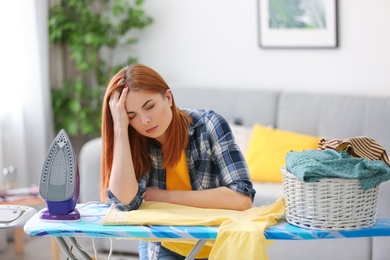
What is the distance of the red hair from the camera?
96.1 inches

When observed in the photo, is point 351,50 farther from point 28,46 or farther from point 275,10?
point 28,46

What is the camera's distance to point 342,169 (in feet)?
Result: 7.21

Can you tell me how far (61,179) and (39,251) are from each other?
210 centimetres

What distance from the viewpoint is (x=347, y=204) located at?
7.18ft

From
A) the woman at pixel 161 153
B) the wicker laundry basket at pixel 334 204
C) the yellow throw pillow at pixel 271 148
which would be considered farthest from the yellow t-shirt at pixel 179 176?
the yellow throw pillow at pixel 271 148

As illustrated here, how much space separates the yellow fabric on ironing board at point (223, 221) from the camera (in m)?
2.18

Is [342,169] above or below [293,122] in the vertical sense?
above

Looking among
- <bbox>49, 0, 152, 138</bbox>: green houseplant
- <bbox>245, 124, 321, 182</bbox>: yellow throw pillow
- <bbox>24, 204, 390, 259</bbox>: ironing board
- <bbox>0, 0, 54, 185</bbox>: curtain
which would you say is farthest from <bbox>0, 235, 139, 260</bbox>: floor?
<bbox>24, 204, 390, 259</bbox>: ironing board

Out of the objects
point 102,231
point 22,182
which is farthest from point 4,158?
point 102,231

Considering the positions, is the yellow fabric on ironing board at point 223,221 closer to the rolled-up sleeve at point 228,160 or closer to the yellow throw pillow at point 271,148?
the rolled-up sleeve at point 228,160

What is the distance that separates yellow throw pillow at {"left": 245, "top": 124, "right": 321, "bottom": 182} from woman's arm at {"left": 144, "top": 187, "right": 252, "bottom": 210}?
156cm

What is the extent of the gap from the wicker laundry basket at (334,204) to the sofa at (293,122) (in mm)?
1416

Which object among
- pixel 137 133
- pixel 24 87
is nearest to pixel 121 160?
pixel 137 133

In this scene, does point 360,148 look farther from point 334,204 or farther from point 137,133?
point 137,133
